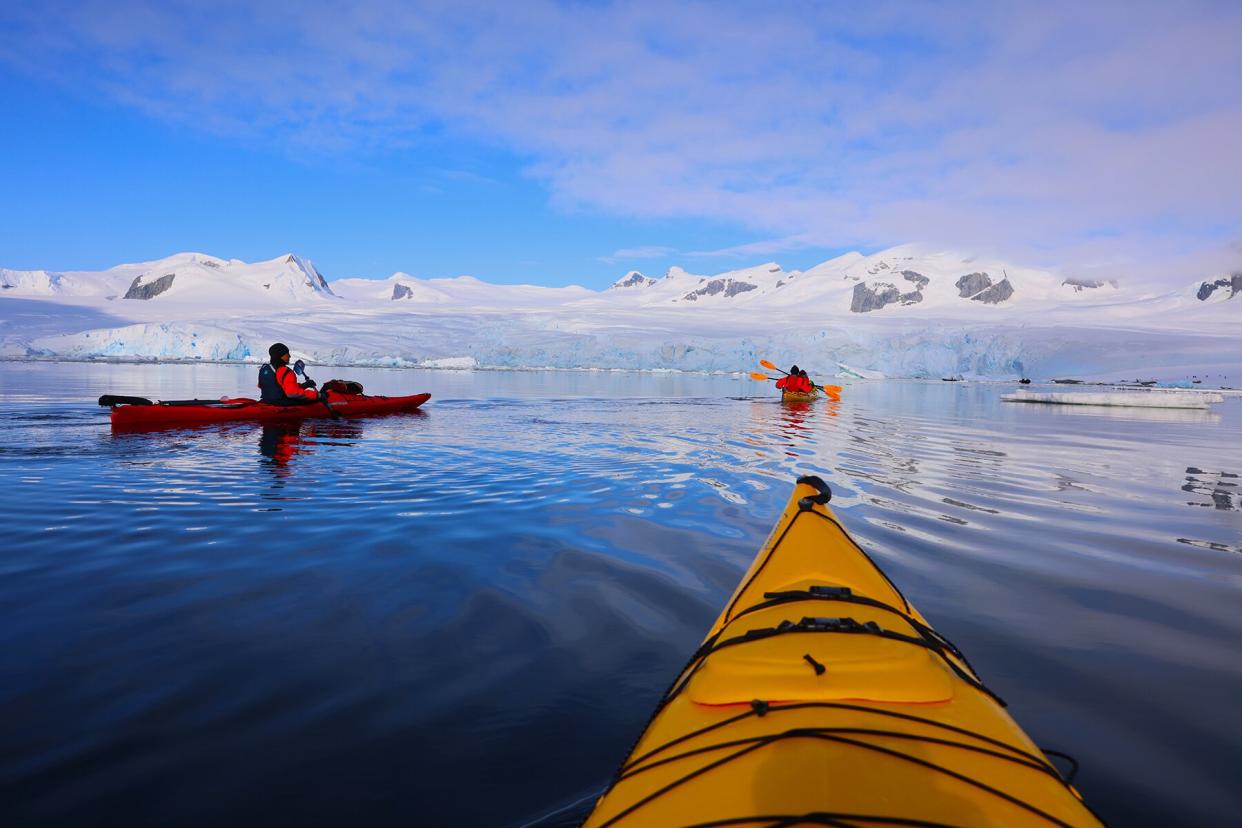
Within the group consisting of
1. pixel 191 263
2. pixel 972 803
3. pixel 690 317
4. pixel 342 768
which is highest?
pixel 191 263

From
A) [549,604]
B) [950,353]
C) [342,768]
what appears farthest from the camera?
[950,353]

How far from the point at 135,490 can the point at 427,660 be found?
4.52 metres

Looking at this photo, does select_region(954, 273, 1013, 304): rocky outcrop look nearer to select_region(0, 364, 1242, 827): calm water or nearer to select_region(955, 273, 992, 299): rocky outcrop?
select_region(955, 273, 992, 299): rocky outcrop

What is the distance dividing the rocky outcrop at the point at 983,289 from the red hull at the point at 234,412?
142 metres

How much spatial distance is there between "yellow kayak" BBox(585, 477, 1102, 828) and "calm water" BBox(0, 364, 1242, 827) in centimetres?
56

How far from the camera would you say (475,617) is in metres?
3.26

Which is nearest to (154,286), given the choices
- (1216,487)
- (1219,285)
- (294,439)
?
(294,439)

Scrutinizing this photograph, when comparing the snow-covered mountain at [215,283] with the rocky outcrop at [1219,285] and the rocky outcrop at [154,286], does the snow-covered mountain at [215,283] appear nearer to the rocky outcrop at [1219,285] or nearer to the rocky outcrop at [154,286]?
the rocky outcrop at [154,286]

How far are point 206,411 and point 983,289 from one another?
15508 cm

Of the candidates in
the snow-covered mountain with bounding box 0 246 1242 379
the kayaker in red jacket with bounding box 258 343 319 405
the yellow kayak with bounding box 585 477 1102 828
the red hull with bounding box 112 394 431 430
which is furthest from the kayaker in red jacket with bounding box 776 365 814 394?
the snow-covered mountain with bounding box 0 246 1242 379

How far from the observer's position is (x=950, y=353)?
45.0 meters

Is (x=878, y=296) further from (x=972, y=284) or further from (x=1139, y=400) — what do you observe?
(x=1139, y=400)

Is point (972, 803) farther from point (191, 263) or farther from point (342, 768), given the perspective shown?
point (191, 263)

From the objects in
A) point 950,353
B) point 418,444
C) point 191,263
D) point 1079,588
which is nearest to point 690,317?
point 950,353
